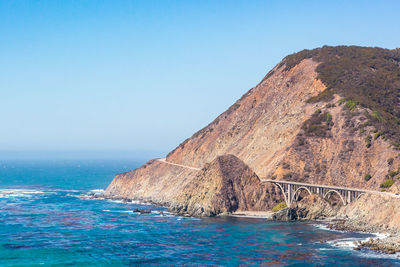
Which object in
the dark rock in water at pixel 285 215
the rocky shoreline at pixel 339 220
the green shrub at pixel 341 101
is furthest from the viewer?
the green shrub at pixel 341 101

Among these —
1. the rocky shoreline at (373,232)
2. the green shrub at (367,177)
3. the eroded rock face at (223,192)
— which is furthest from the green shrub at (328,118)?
the rocky shoreline at (373,232)

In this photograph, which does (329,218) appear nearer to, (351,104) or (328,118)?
(328,118)

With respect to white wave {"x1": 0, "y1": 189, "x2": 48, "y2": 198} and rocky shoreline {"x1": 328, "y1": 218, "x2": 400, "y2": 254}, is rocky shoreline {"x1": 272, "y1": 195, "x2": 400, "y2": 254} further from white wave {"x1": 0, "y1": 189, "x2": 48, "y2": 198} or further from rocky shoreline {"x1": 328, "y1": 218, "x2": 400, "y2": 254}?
white wave {"x1": 0, "y1": 189, "x2": 48, "y2": 198}

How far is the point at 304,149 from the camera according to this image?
134375mm

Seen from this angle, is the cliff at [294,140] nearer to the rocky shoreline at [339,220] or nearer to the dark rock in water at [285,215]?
the rocky shoreline at [339,220]

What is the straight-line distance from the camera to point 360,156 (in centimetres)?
12562

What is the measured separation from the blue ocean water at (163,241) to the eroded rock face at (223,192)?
17.2 feet

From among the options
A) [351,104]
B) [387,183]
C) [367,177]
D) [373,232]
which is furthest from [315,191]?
[351,104]

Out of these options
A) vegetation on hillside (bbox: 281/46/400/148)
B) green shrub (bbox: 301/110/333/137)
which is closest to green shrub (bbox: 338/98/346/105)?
vegetation on hillside (bbox: 281/46/400/148)

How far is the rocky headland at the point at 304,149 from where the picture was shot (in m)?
116

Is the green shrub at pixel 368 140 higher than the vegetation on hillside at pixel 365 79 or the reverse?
the reverse

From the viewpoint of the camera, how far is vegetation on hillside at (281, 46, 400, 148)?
13762 cm

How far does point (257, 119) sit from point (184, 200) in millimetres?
50012

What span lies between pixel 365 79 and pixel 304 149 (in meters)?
34.8
